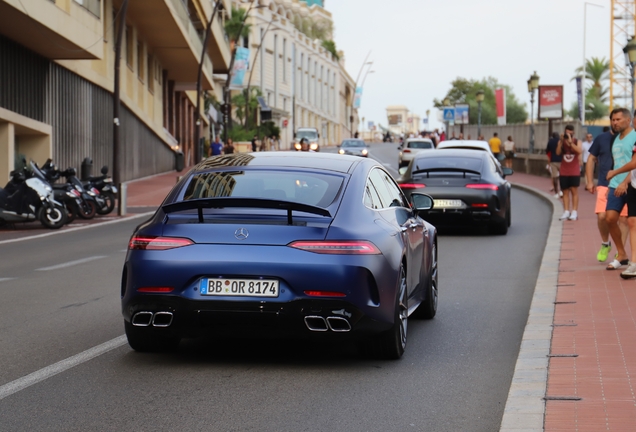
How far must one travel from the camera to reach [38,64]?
1272 inches

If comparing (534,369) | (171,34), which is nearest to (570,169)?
(534,369)

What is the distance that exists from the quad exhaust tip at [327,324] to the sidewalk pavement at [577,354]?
3.61 ft

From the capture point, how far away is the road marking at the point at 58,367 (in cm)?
654

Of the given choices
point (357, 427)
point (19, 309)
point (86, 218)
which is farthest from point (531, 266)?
point (86, 218)

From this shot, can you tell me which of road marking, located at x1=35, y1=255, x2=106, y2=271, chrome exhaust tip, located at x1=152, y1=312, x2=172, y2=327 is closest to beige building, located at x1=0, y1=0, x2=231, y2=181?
road marking, located at x1=35, y1=255, x2=106, y2=271

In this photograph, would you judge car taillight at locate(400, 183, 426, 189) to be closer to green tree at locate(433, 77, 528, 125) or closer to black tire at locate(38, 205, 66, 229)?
black tire at locate(38, 205, 66, 229)

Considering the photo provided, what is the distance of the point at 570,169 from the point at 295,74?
10103 centimetres

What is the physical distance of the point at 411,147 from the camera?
53344mm

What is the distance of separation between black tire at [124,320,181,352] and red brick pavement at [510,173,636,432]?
2.55 meters

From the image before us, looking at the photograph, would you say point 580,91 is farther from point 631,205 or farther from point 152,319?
point 152,319

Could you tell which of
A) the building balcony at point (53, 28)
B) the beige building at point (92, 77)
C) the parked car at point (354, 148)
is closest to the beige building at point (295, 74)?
the parked car at point (354, 148)

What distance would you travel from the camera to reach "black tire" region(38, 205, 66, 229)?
2186 centimetres

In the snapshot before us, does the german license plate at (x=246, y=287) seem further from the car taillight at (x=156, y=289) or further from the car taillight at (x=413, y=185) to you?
the car taillight at (x=413, y=185)

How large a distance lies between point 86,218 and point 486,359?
18.1 meters
